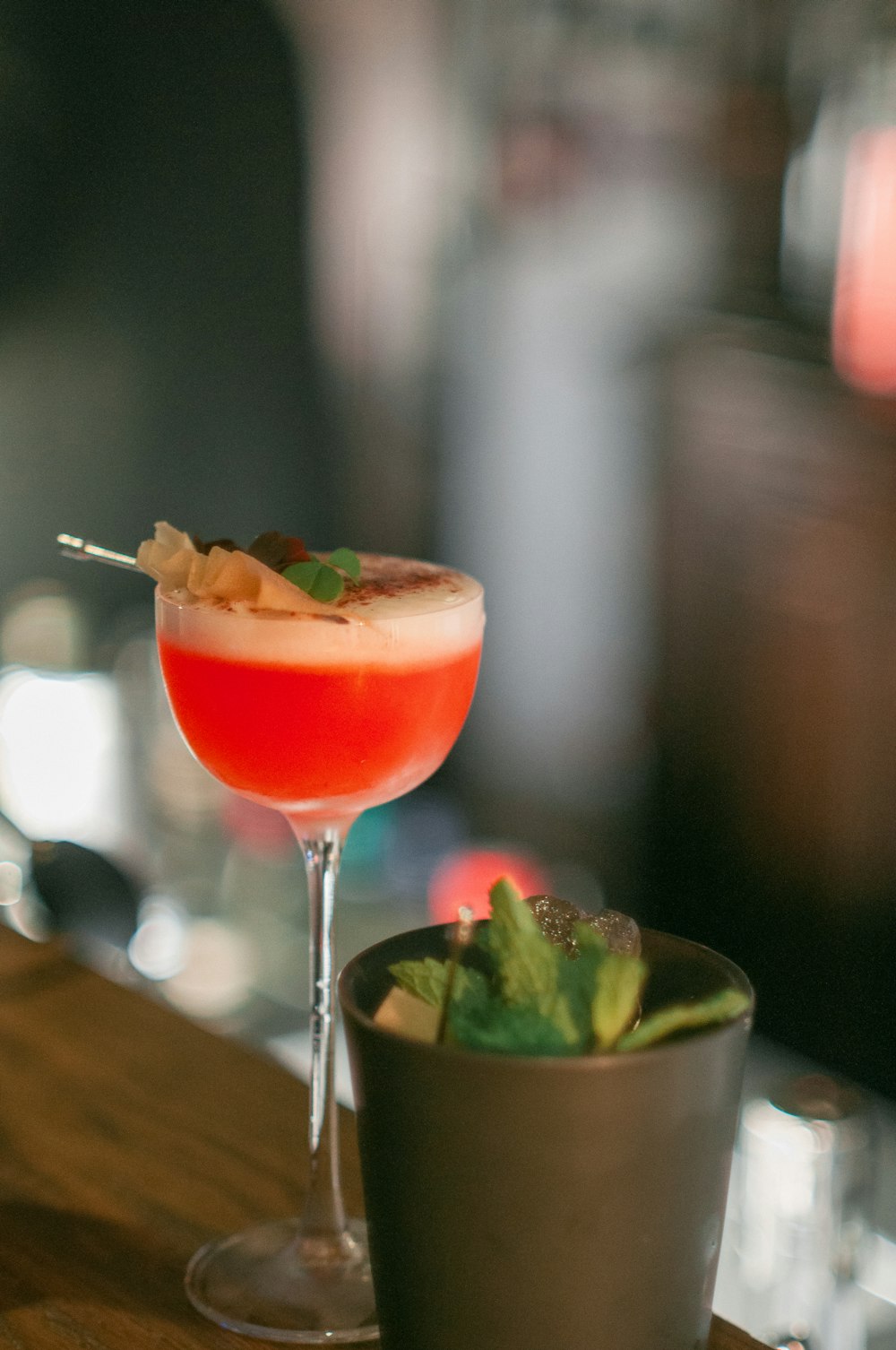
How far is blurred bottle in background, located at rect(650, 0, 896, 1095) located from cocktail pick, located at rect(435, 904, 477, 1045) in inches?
81.9

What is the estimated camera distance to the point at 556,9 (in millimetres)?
3137

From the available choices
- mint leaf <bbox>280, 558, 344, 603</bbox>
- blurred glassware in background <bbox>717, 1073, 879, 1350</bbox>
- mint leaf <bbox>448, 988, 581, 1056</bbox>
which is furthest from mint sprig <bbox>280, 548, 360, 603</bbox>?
blurred glassware in background <bbox>717, 1073, 879, 1350</bbox>

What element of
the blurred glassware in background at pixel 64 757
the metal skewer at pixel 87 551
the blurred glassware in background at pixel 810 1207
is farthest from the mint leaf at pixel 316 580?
the blurred glassware in background at pixel 64 757

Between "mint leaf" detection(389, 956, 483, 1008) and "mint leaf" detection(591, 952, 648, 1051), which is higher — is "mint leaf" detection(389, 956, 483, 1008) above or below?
below

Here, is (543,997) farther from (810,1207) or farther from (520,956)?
(810,1207)

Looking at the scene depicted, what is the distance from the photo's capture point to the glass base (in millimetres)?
687

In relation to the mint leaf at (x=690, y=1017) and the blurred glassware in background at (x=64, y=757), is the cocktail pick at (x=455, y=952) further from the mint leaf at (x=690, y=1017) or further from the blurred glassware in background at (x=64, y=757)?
the blurred glassware in background at (x=64, y=757)

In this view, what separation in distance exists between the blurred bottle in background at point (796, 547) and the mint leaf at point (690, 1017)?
210 cm

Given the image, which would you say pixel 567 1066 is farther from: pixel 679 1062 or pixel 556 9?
pixel 556 9

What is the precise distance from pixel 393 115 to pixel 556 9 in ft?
1.51

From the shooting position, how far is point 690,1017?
0.50 meters

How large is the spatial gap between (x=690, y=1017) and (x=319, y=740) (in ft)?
0.89

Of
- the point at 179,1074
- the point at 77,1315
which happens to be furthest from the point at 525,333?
the point at 77,1315

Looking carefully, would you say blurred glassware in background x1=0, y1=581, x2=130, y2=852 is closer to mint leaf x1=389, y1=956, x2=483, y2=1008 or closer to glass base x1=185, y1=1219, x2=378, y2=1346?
glass base x1=185, y1=1219, x2=378, y2=1346
